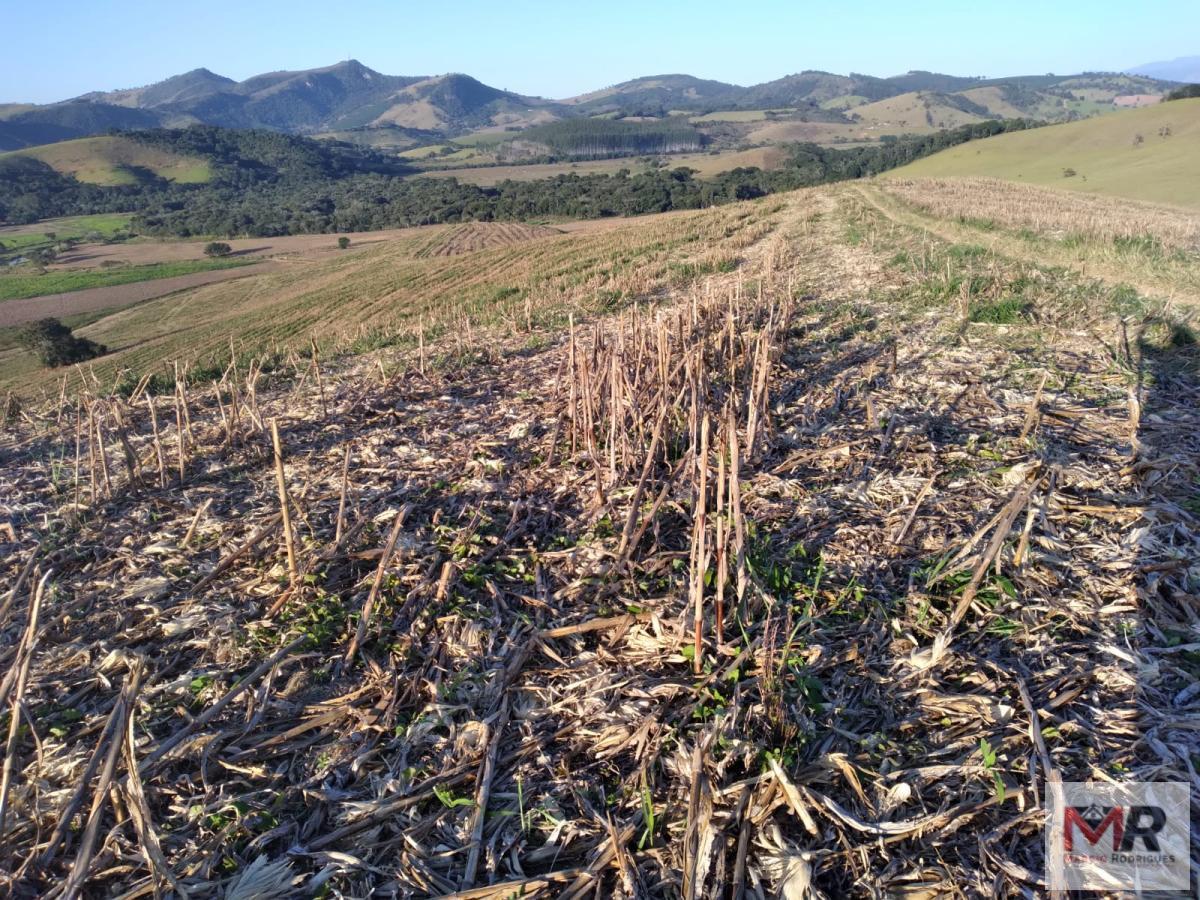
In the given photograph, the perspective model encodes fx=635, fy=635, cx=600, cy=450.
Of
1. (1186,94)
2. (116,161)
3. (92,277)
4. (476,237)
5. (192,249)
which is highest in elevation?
(116,161)

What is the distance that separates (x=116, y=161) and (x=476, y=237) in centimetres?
10790

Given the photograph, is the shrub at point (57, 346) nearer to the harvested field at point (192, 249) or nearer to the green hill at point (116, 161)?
the harvested field at point (192, 249)

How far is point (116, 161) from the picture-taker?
117812 millimetres

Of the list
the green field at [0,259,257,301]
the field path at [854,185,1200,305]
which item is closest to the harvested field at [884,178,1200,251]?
the field path at [854,185,1200,305]

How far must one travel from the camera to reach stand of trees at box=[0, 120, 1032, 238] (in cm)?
7331

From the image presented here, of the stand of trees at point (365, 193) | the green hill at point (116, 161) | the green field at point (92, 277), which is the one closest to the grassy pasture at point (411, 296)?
the green field at point (92, 277)

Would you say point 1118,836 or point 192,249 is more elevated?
point 192,249

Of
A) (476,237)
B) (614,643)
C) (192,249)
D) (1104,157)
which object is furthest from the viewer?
(192,249)

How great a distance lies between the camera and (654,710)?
291cm

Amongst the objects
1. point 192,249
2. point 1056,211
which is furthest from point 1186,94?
point 192,249

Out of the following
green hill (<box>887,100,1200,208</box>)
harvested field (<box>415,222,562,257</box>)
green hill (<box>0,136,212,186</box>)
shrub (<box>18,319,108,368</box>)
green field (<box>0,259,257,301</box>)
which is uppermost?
green hill (<box>0,136,212,186</box>)

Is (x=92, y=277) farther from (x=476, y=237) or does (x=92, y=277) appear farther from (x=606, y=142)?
(x=606, y=142)

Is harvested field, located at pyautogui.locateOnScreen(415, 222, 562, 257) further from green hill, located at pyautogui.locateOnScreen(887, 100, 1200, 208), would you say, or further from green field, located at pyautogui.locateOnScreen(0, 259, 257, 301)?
green hill, located at pyautogui.locateOnScreen(887, 100, 1200, 208)

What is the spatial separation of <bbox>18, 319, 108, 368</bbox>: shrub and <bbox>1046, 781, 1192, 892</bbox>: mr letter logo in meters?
35.8
